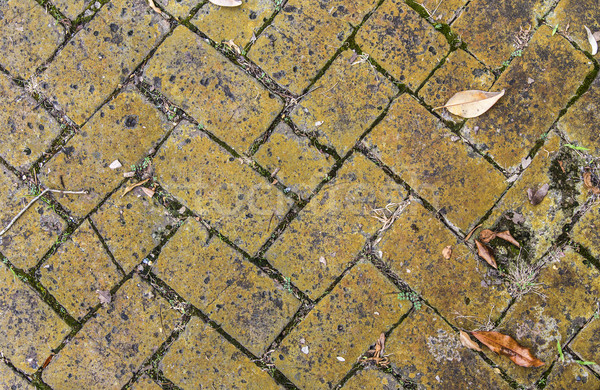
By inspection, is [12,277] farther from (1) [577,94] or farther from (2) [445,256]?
(1) [577,94]

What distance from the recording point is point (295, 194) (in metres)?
2.52

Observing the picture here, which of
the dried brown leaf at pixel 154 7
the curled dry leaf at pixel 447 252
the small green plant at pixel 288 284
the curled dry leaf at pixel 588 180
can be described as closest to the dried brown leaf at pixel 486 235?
the curled dry leaf at pixel 447 252

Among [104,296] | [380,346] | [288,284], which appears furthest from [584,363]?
[104,296]

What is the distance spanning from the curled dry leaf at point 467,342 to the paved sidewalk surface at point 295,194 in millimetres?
29

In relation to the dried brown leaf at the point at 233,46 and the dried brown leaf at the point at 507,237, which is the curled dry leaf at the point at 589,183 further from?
the dried brown leaf at the point at 233,46

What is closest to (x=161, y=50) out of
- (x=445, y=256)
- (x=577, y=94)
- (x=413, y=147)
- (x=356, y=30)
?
(x=356, y=30)

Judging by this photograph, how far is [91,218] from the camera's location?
8.43ft

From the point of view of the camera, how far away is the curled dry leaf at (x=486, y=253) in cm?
240

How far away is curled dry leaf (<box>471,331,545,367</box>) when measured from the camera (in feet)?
7.72

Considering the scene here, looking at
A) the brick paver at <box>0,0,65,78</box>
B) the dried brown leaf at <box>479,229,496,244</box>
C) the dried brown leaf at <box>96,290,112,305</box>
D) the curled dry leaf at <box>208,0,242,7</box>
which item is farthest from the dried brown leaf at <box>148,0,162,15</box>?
the dried brown leaf at <box>479,229,496,244</box>

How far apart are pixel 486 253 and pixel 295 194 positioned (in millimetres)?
1293

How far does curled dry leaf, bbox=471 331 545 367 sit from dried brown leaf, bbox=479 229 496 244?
0.60 m

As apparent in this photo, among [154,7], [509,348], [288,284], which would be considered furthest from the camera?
[154,7]

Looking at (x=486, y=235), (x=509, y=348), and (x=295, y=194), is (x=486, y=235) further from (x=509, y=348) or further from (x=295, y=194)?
(x=295, y=194)
